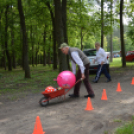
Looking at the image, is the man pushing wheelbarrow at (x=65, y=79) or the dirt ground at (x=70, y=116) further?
the man pushing wheelbarrow at (x=65, y=79)

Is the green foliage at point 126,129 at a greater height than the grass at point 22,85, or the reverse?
the green foliage at point 126,129

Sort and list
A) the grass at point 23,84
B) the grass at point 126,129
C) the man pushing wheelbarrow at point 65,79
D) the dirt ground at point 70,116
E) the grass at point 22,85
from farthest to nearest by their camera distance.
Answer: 1. the grass at point 23,84
2. the grass at point 22,85
3. the man pushing wheelbarrow at point 65,79
4. the dirt ground at point 70,116
5. the grass at point 126,129

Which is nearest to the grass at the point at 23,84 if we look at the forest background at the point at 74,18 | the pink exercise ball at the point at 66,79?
the forest background at the point at 74,18

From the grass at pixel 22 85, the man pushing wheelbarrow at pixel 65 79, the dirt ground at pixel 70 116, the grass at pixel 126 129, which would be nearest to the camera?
the grass at pixel 126 129

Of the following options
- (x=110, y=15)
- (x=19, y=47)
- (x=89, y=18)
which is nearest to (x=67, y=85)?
(x=110, y=15)

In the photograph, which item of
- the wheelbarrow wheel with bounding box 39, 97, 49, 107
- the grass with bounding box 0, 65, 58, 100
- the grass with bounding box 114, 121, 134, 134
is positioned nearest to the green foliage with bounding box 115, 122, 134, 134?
the grass with bounding box 114, 121, 134, 134

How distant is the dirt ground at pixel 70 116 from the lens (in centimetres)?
418

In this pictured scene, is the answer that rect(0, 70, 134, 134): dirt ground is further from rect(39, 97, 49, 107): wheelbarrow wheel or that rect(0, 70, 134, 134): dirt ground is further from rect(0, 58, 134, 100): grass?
rect(0, 58, 134, 100): grass

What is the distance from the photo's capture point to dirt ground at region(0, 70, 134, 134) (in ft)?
13.7

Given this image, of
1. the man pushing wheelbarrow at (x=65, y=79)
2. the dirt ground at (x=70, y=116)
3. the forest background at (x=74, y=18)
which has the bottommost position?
the dirt ground at (x=70, y=116)

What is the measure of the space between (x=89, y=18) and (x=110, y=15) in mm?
5382

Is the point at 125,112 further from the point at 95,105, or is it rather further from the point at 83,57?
the point at 83,57

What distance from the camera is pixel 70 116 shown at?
5031 mm

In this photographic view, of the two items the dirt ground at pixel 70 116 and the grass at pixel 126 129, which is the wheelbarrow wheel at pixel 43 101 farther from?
the grass at pixel 126 129
